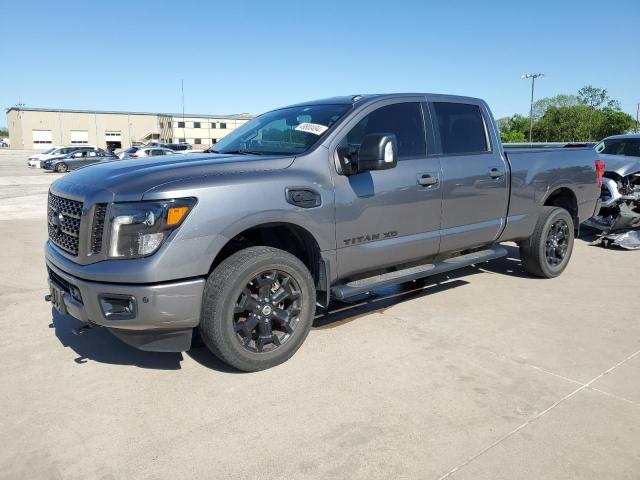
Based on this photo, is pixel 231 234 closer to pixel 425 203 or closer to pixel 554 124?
pixel 425 203

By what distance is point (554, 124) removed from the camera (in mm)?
63125

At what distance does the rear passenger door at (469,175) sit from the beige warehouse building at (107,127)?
72.8 m

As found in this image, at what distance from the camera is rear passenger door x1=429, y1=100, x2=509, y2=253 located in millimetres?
4690

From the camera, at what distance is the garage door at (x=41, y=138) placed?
3118 inches

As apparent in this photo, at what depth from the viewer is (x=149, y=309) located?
122 inches

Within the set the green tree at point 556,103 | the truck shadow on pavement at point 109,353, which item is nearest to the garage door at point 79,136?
the green tree at point 556,103

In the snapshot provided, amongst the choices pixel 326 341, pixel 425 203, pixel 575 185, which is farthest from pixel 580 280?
pixel 326 341

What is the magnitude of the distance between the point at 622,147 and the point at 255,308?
9324 mm

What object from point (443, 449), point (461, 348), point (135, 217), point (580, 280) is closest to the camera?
point (443, 449)

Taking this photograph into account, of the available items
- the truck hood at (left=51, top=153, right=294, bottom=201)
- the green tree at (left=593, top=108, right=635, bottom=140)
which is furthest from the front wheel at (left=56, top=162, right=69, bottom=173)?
the green tree at (left=593, top=108, right=635, bottom=140)

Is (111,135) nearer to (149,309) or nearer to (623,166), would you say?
(623,166)

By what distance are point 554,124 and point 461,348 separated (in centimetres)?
6693

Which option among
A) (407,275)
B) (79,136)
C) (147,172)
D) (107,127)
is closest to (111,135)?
(107,127)

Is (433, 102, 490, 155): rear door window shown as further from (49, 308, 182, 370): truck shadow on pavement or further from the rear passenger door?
(49, 308, 182, 370): truck shadow on pavement
